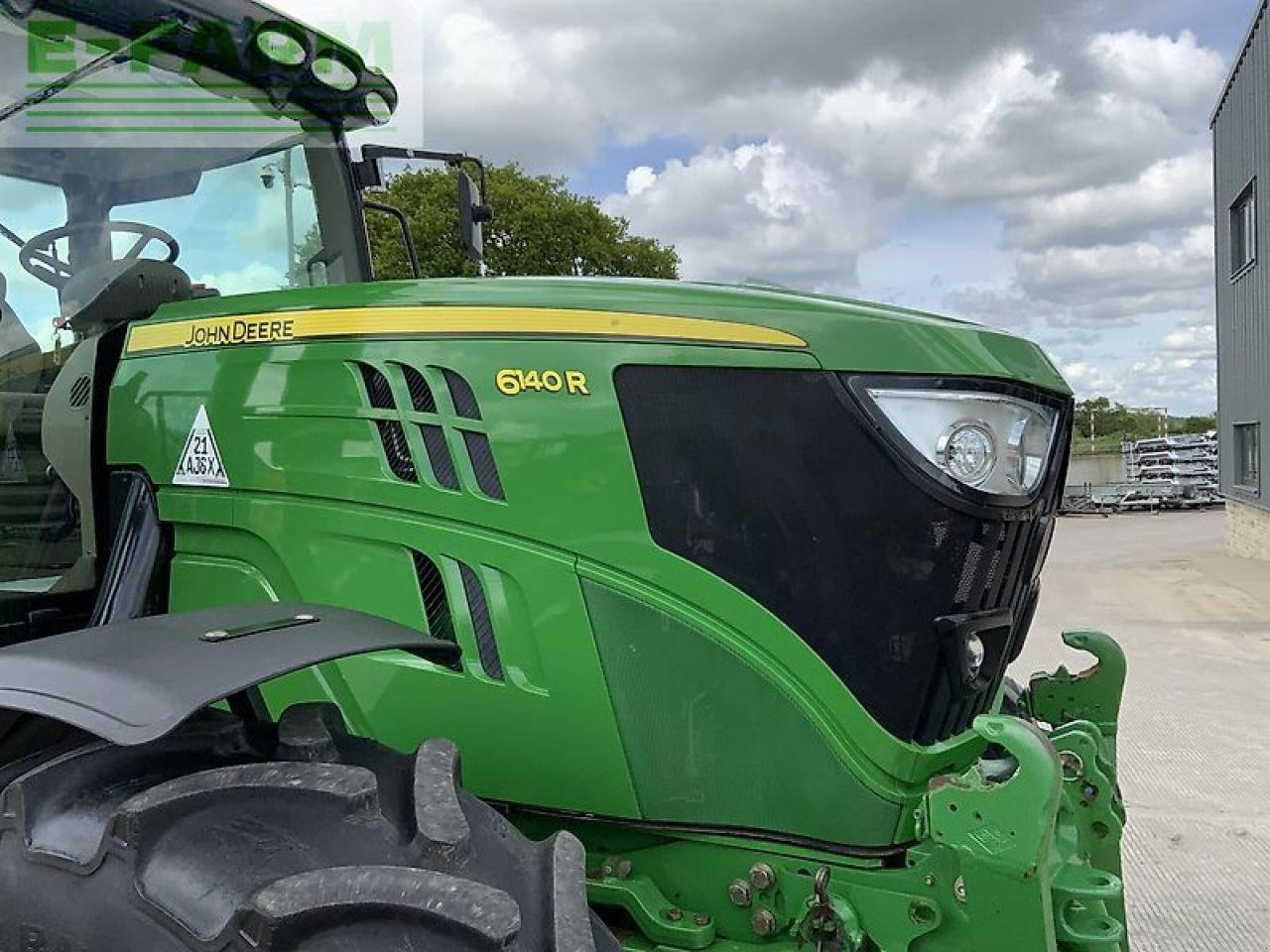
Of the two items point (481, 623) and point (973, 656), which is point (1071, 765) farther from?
point (481, 623)

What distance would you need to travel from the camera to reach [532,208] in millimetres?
21234

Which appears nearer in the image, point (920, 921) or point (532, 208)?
point (920, 921)

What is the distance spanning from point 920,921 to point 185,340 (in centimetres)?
177

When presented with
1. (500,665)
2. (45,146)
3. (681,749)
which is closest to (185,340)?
(45,146)

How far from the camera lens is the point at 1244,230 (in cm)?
1711

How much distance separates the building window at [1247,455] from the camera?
52.9 feet

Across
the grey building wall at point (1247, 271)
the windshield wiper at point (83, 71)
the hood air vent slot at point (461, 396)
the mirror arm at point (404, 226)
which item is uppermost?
the grey building wall at point (1247, 271)

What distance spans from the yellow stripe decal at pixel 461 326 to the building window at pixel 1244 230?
52.6 ft

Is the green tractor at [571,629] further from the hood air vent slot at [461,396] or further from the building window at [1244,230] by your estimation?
the building window at [1244,230]

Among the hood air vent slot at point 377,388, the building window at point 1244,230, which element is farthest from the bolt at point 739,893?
the building window at point 1244,230

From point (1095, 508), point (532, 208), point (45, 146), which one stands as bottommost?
point (1095, 508)

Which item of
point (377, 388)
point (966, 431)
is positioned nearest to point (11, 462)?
point (377, 388)

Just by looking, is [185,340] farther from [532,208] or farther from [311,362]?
[532,208]

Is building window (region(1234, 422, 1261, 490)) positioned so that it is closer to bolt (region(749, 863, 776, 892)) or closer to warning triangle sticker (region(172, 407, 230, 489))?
bolt (region(749, 863, 776, 892))
